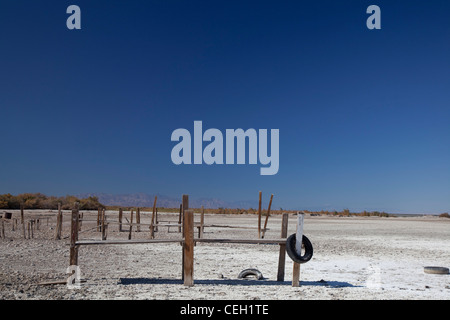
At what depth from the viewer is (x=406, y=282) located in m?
10.8

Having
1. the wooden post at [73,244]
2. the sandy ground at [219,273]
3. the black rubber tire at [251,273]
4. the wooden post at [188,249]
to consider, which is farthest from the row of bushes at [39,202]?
the wooden post at [188,249]

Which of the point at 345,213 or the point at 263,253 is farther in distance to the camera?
the point at 345,213

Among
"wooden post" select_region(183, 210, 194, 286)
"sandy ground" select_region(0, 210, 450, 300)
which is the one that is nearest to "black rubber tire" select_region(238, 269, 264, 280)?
"sandy ground" select_region(0, 210, 450, 300)

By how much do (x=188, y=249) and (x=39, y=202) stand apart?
54495 millimetres

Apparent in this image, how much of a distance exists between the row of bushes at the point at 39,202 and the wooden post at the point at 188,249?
46.2m

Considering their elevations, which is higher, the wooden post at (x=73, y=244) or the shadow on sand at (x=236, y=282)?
the wooden post at (x=73, y=244)

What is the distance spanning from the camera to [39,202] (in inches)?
2295

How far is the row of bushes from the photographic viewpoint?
181 ft

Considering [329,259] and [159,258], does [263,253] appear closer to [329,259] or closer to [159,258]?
[329,259]

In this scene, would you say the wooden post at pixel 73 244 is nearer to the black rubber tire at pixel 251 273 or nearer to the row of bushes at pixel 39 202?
the black rubber tire at pixel 251 273

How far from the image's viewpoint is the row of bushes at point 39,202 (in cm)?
5522

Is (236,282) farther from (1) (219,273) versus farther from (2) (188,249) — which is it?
(1) (219,273)
